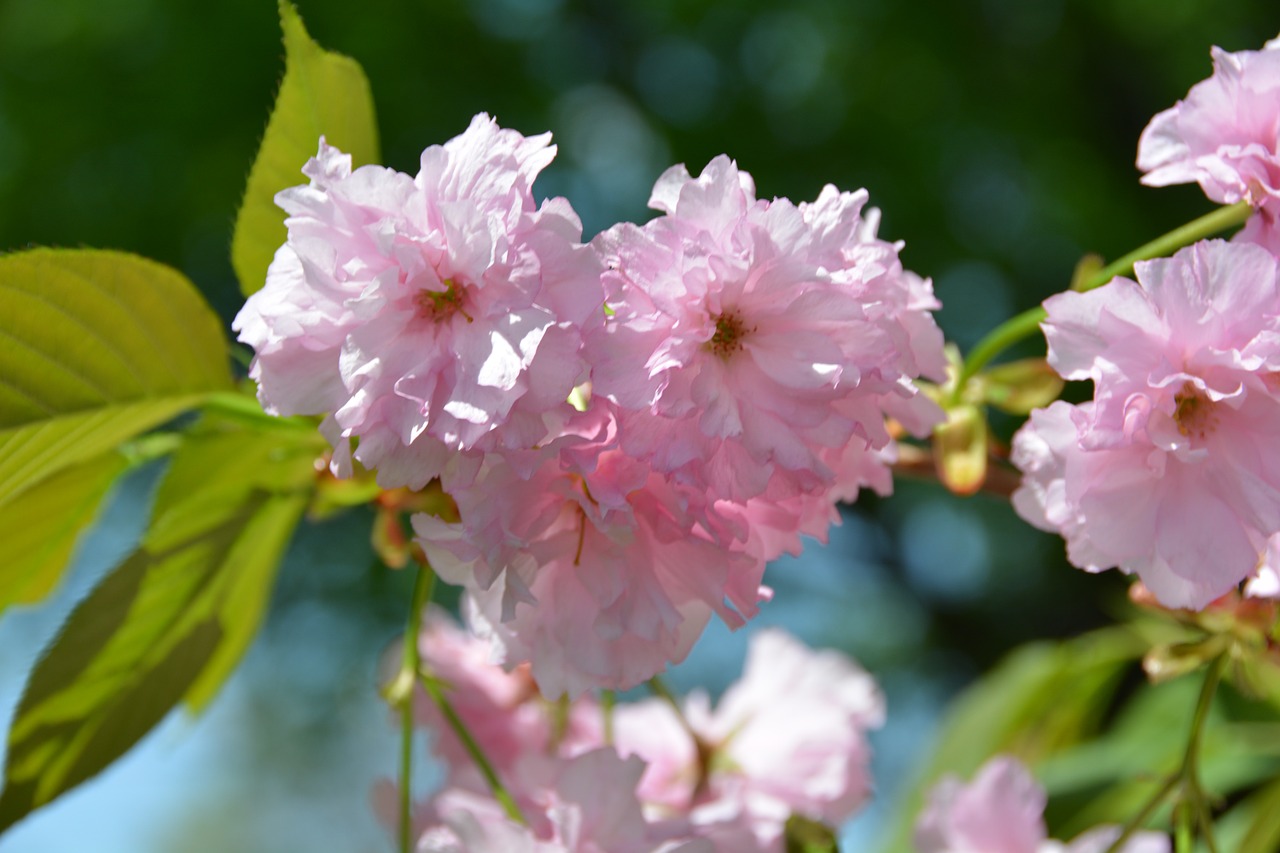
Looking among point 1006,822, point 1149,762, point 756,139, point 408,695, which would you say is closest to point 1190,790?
point 1006,822

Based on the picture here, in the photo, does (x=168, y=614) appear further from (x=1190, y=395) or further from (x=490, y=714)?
(x=1190, y=395)

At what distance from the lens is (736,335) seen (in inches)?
17.0

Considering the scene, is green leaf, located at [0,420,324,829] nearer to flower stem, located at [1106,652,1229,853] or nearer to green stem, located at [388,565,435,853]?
green stem, located at [388,565,435,853]

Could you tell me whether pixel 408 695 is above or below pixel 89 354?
below

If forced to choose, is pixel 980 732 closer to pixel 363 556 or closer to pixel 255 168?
pixel 255 168

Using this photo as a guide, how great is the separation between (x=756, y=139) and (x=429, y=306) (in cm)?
361

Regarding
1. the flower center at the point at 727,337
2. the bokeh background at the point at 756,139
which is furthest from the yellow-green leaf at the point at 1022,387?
the bokeh background at the point at 756,139

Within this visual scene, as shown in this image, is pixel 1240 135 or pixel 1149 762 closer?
pixel 1240 135

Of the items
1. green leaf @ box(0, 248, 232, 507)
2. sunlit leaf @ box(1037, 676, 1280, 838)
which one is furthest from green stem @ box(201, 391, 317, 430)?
sunlit leaf @ box(1037, 676, 1280, 838)

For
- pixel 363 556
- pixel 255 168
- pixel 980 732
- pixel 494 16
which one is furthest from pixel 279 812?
pixel 255 168

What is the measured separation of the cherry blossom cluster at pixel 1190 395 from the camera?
1.39 ft

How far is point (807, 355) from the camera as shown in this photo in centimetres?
42

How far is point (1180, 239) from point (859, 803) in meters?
0.50

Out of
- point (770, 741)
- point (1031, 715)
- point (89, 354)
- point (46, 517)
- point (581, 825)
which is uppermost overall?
point (89, 354)
